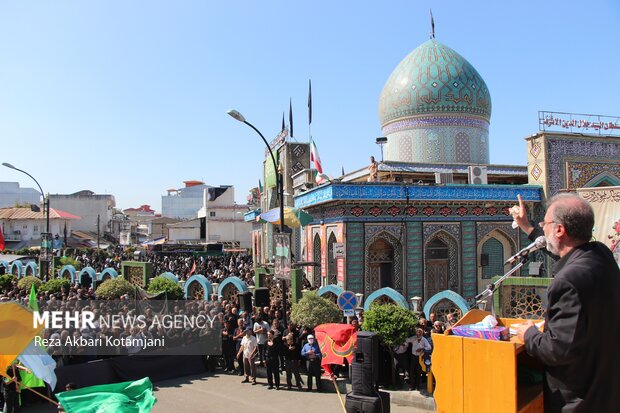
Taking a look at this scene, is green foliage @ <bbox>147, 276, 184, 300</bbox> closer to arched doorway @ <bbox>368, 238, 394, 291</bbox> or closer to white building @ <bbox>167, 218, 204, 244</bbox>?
arched doorway @ <bbox>368, 238, 394, 291</bbox>

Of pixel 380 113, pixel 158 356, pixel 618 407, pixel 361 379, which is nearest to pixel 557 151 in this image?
pixel 380 113

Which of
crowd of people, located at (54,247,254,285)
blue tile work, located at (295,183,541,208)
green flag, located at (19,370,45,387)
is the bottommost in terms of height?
green flag, located at (19,370,45,387)

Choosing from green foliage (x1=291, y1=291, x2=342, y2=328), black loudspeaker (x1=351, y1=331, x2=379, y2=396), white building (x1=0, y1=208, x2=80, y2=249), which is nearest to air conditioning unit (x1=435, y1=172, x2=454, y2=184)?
green foliage (x1=291, y1=291, x2=342, y2=328)

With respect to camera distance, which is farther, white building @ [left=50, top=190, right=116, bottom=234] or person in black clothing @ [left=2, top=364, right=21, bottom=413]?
white building @ [left=50, top=190, right=116, bottom=234]

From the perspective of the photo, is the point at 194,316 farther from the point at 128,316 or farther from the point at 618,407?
the point at 618,407

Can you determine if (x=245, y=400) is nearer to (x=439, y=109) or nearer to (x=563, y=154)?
(x=563, y=154)

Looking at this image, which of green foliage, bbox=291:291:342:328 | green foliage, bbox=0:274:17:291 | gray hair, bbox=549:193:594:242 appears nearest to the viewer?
gray hair, bbox=549:193:594:242

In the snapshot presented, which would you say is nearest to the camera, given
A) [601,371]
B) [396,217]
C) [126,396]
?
[601,371]

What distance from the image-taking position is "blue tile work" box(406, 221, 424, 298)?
20.5 meters

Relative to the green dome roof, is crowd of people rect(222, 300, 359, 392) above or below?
below

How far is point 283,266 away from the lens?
14391 mm

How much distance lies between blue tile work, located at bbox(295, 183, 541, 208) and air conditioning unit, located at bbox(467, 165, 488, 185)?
158 cm

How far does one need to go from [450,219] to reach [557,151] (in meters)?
5.26

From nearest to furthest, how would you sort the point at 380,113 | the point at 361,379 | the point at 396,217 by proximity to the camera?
the point at 361,379
the point at 396,217
the point at 380,113
